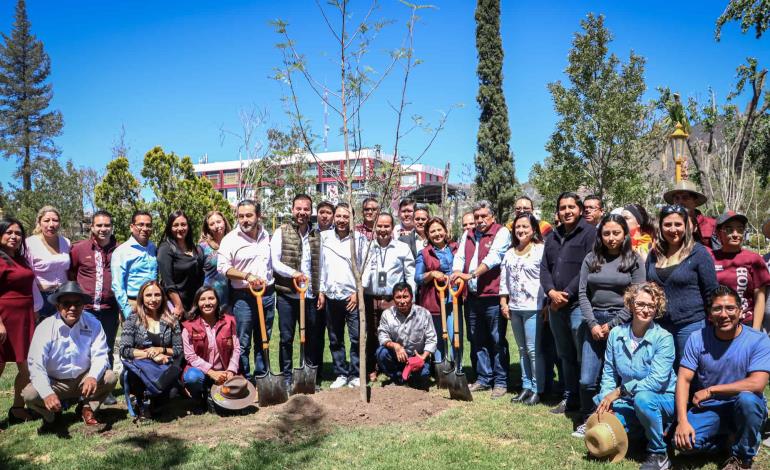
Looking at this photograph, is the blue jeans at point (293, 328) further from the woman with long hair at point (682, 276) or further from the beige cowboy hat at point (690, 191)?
the beige cowboy hat at point (690, 191)

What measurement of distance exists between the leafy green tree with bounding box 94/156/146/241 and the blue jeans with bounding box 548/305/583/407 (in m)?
8.13

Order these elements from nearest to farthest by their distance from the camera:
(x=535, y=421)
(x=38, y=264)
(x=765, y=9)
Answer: (x=535, y=421) < (x=38, y=264) < (x=765, y=9)

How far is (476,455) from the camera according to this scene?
4328 mm

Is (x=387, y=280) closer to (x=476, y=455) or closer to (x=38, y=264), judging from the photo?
(x=476, y=455)

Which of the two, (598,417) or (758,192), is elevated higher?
(758,192)

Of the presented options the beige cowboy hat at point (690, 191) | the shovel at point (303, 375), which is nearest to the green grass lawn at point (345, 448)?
the shovel at point (303, 375)

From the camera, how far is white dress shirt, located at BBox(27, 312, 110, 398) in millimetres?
5016

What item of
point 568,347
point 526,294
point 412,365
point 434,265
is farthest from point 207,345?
point 568,347

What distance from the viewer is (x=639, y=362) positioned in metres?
4.32

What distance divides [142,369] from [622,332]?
4170mm

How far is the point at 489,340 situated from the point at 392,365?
1.09 m

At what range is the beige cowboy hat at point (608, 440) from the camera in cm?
410

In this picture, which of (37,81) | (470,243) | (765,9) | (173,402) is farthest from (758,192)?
(37,81)

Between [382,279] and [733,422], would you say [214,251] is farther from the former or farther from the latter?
[733,422]
